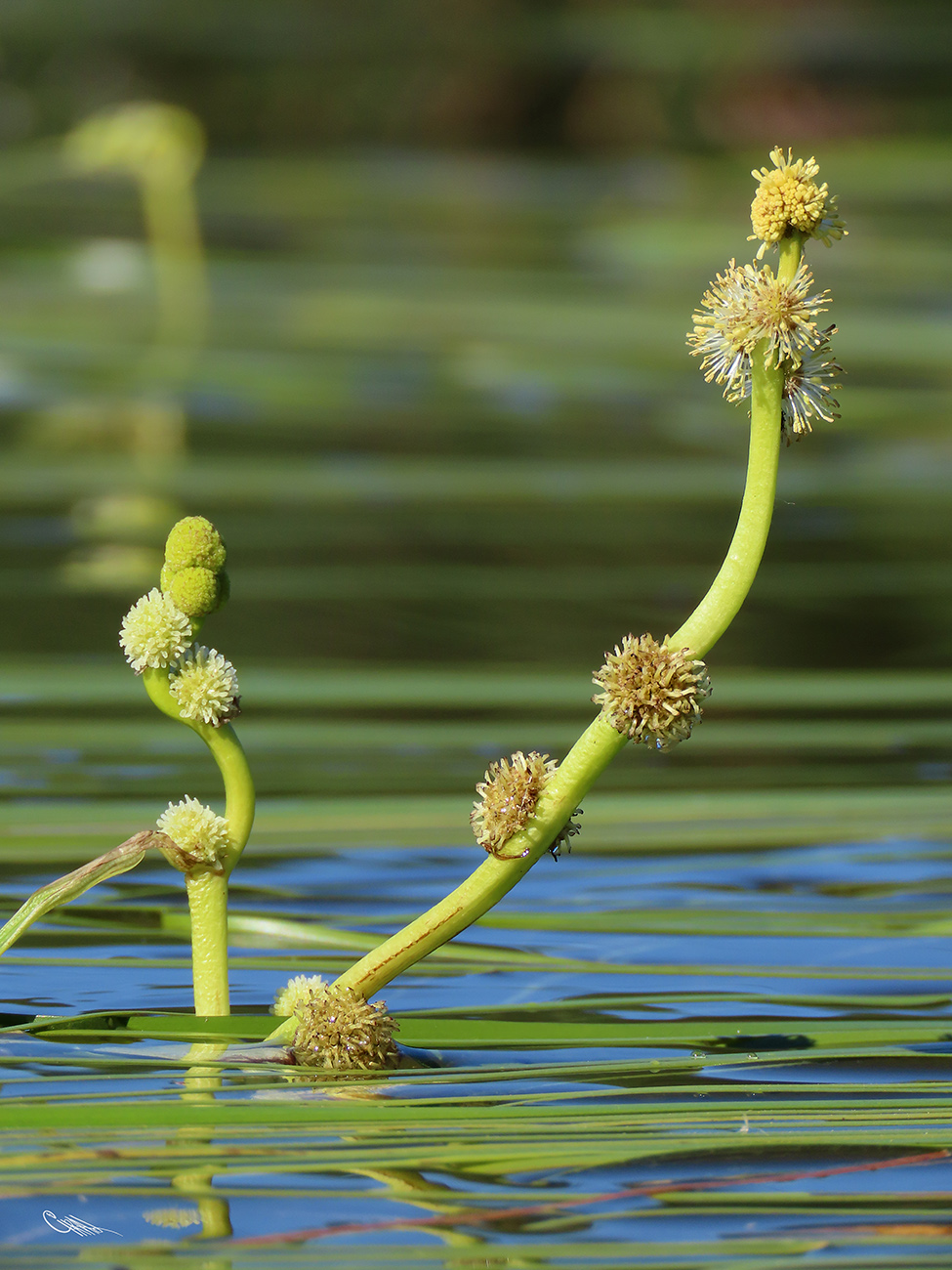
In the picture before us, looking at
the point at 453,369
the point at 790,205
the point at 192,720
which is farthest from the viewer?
the point at 453,369

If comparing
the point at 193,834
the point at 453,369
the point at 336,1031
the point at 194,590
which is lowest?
the point at 336,1031

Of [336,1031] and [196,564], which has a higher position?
[196,564]

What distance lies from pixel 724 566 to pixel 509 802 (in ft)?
0.57

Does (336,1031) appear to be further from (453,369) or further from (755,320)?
(453,369)

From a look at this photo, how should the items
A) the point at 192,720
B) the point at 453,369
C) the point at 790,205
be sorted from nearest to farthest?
the point at 790,205 < the point at 192,720 < the point at 453,369

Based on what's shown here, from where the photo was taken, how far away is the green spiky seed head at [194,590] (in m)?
1.13

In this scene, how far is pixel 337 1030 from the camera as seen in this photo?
3.96 feet

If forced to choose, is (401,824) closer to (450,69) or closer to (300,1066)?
(300,1066)

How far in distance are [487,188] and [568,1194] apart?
32.8 ft

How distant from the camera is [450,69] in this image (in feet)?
48.0

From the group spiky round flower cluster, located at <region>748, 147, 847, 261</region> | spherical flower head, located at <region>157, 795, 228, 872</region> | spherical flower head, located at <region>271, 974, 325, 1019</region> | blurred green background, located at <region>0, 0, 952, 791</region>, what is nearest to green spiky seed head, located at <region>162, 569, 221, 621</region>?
spherical flower head, located at <region>157, 795, 228, 872</region>

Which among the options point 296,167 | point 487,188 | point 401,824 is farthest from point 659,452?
point 296,167

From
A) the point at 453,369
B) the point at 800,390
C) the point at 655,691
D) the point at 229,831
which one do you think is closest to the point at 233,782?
the point at 229,831

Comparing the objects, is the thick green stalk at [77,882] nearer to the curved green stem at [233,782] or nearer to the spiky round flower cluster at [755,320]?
the curved green stem at [233,782]
